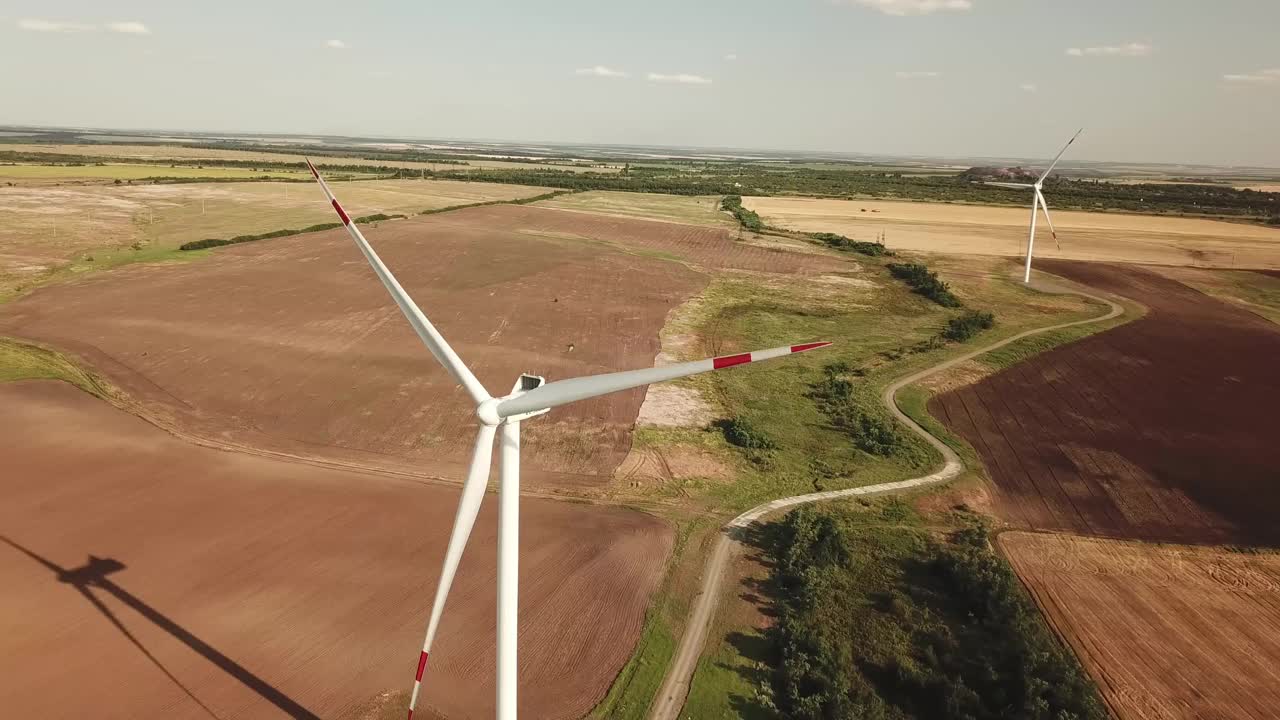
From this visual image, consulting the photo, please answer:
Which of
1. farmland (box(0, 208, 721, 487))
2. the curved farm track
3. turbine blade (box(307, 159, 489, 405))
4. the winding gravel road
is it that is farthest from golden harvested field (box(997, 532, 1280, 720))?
turbine blade (box(307, 159, 489, 405))

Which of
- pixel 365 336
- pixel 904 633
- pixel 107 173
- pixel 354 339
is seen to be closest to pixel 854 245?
pixel 365 336

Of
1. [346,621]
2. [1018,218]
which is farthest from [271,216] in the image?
[1018,218]

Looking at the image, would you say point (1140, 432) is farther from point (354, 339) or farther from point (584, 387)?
point (354, 339)

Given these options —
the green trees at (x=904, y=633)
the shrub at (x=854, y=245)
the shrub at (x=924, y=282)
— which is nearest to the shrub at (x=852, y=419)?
the green trees at (x=904, y=633)

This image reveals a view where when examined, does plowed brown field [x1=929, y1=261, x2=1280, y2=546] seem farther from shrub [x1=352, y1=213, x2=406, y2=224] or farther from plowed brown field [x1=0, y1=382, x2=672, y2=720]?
shrub [x1=352, y1=213, x2=406, y2=224]

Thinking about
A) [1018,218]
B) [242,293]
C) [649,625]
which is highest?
[1018,218]

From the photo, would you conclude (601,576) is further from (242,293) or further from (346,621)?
(242,293)
